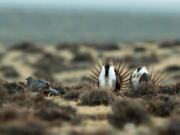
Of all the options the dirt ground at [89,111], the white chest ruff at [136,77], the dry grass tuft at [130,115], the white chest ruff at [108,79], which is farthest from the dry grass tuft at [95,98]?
the dry grass tuft at [130,115]

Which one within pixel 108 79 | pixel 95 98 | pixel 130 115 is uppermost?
pixel 108 79

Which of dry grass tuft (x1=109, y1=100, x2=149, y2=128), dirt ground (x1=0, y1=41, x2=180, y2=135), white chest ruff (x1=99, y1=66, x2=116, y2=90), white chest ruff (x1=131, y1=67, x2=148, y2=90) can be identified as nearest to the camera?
dirt ground (x1=0, y1=41, x2=180, y2=135)

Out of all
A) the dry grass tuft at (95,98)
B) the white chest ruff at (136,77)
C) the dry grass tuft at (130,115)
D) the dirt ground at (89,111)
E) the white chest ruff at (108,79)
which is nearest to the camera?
the dirt ground at (89,111)

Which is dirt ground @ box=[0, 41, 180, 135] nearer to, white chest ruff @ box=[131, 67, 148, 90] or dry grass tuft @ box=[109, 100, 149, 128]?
dry grass tuft @ box=[109, 100, 149, 128]

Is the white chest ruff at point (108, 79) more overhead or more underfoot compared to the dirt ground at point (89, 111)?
more overhead

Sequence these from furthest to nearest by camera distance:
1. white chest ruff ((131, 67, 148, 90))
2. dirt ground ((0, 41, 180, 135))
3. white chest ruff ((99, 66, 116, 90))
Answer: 1. white chest ruff ((131, 67, 148, 90))
2. white chest ruff ((99, 66, 116, 90))
3. dirt ground ((0, 41, 180, 135))

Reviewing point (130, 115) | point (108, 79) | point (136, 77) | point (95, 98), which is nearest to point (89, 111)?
point (95, 98)

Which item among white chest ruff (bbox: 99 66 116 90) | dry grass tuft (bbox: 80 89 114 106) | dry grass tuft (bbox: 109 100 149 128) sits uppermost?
white chest ruff (bbox: 99 66 116 90)

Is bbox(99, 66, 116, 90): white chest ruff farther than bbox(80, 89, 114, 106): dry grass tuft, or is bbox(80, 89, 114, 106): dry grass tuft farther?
bbox(99, 66, 116, 90): white chest ruff

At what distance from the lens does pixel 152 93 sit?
917 centimetres

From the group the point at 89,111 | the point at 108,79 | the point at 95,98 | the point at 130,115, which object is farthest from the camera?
the point at 108,79

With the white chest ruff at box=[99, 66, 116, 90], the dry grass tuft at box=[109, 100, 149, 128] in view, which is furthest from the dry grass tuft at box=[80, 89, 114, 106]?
the dry grass tuft at box=[109, 100, 149, 128]

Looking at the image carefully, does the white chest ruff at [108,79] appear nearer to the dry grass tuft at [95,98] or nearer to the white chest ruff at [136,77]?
the white chest ruff at [136,77]

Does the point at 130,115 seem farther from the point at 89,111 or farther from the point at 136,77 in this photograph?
the point at 136,77
